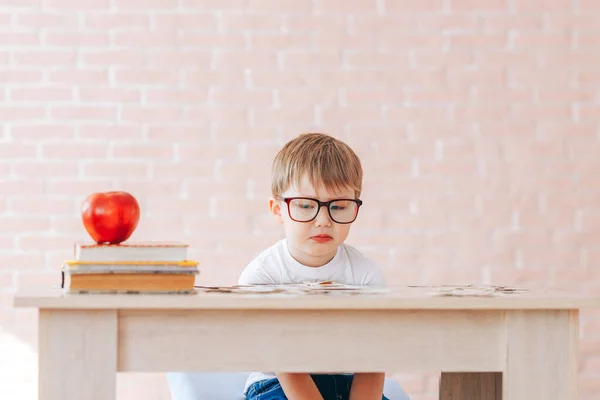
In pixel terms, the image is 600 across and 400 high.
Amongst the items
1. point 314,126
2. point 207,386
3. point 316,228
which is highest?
point 314,126

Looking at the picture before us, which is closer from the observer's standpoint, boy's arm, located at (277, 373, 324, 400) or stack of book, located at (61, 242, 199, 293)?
stack of book, located at (61, 242, 199, 293)

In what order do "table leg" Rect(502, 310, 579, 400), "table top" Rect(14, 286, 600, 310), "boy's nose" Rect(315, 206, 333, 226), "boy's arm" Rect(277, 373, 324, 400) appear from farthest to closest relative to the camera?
"boy's nose" Rect(315, 206, 333, 226)
"boy's arm" Rect(277, 373, 324, 400)
"table leg" Rect(502, 310, 579, 400)
"table top" Rect(14, 286, 600, 310)

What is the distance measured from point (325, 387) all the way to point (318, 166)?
0.49m

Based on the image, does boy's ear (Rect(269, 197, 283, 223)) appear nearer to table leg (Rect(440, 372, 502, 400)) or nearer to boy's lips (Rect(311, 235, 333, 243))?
boy's lips (Rect(311, 235, 333, 243))

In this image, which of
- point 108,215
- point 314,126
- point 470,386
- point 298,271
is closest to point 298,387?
point 298,271

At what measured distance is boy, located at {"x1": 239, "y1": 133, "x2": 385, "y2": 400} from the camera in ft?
6.28

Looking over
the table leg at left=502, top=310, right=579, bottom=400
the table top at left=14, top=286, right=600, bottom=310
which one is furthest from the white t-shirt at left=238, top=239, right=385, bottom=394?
the table leg at left=502, top=310, right=579, bottom=400

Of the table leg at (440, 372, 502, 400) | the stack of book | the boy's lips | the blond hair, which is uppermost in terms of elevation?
the blond hair

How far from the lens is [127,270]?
1.50m

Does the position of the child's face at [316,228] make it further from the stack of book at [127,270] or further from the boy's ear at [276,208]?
the stack of book at [127,270]

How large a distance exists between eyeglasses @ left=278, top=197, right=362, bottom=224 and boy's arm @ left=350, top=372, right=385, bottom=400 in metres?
0.33

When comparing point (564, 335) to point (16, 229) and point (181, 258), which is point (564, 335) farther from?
point (16, 229)

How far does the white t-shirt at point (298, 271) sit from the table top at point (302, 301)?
18.1 inches

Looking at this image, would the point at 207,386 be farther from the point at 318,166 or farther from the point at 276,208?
the point at 318,166
